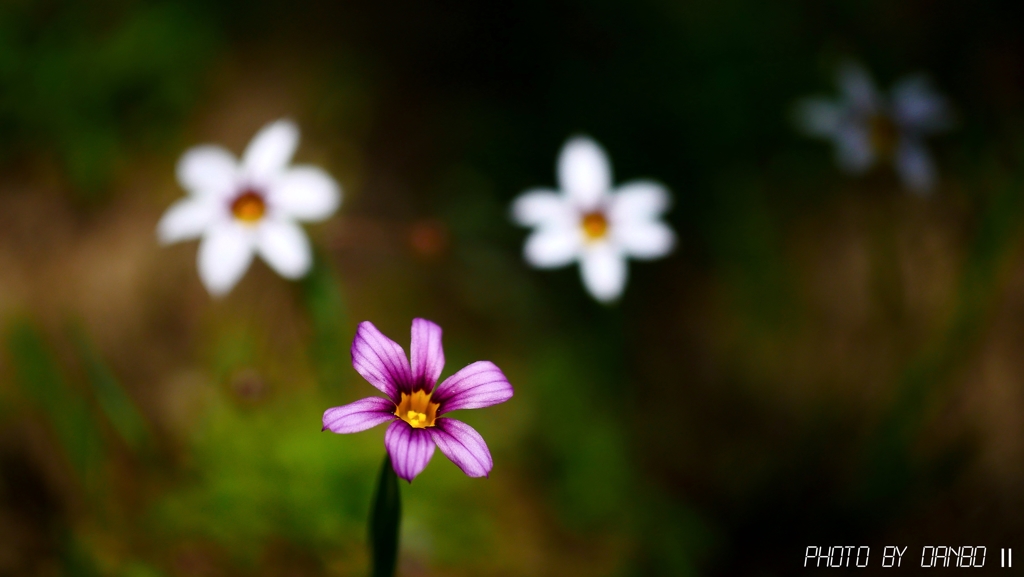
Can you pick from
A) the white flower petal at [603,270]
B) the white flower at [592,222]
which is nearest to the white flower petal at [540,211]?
the white flower at [592,222]

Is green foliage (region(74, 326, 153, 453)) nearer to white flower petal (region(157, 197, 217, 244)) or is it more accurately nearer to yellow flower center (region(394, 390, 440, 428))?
white flower petal (region(157, 197, 217, 244))

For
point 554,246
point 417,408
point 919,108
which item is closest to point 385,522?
point 417,408

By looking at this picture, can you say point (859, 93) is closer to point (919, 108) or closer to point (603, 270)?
point (919, 108)

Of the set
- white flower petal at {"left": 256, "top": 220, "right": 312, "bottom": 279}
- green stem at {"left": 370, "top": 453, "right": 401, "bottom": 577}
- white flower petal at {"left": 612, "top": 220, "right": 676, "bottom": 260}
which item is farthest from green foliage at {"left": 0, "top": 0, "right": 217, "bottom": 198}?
green stem at {"left": 370, "top": 453, "right": 401, "bottom": 577}

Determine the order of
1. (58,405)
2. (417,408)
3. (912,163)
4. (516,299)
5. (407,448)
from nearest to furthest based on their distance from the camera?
(407,448) → (417,408) → (58,405) → (912,163) → (516,299)

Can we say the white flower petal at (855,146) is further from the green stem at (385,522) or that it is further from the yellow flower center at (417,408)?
the green stem at (385,522)
